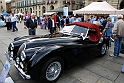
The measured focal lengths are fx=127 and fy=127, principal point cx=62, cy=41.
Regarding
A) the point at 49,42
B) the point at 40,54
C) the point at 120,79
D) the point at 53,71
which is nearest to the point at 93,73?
the point at 120,79

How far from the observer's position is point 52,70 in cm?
334

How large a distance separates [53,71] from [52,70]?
5 cm

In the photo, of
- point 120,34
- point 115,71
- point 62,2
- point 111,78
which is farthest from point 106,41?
point 62,2

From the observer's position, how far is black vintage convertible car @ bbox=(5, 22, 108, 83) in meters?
2.99

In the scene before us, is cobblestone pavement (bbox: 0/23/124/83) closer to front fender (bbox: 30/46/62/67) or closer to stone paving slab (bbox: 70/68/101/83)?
stone paving slab (bbox: 70/68/101/83)

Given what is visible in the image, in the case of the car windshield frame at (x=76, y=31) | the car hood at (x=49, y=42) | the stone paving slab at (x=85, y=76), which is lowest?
the stone paving slab at (x=85, y=76)

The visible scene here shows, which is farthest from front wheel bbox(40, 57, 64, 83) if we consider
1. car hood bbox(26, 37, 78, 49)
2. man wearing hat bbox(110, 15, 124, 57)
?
man wearing hat bbox(110, 15, 124, 57)

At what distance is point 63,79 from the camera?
142 inches

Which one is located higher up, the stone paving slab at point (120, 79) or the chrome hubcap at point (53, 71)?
Answer: the chrome hubcap at point (53, 71)

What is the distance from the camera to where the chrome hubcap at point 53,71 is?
10.8 feet

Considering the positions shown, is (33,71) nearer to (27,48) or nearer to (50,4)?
(27,48)

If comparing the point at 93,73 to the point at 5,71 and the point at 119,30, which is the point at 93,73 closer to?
the point at 119,30

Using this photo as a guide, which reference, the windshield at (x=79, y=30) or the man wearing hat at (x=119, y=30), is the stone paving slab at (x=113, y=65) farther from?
the windshield at (x=79, y=30)

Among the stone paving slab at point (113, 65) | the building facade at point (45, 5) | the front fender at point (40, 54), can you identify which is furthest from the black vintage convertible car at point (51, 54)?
the building facade at point (45, 5)
